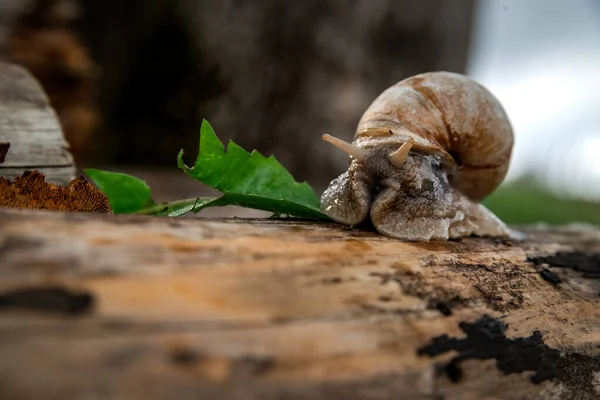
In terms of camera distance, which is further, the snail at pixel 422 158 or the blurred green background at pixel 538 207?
the blurred green background at pixel 538 207

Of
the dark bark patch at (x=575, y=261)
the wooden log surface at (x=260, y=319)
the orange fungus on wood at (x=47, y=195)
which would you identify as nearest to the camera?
the wooden log surface at (x=260, y=319)

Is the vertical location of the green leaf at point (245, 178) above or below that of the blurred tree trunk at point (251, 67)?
below

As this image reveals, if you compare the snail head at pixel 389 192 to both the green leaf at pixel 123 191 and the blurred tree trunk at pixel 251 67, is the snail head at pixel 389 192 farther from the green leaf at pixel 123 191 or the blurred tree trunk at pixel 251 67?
the blurred tree trunk at pixel 251 67

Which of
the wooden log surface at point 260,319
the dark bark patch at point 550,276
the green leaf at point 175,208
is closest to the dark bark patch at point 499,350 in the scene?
the wooden log surface at point 260,319

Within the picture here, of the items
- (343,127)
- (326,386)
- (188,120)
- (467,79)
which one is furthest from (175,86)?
(326,386)

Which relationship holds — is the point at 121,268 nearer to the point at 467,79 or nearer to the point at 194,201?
the point at 194,201

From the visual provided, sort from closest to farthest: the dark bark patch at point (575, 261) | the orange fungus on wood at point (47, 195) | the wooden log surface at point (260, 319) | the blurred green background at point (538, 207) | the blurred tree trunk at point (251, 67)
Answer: the wooden log surface at point (260, 319) < the orange fungus on wood at point (47, 195) < the dark bark patch at point (575, 261) < the blurred tree trunk at point (251, 67) < the blurred green background at point (538, 207)
